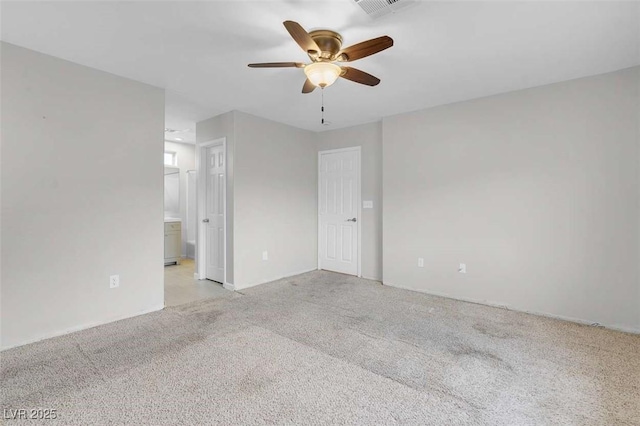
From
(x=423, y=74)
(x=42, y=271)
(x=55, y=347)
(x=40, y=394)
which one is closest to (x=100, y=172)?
(x=42, y=271)

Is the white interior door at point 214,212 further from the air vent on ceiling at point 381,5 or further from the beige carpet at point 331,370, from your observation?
the air vent on ceiling at point 381,5

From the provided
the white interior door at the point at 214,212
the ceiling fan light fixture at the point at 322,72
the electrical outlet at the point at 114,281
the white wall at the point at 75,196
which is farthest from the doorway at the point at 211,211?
the ceiling fan light fixture at the point at 322,72

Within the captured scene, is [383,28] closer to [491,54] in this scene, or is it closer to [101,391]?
[491,54]

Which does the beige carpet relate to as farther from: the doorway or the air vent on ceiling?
the air vent on ceiling

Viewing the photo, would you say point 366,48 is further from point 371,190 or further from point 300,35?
point 371,190

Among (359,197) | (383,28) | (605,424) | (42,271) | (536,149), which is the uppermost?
(383,28)

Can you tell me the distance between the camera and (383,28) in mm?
2162

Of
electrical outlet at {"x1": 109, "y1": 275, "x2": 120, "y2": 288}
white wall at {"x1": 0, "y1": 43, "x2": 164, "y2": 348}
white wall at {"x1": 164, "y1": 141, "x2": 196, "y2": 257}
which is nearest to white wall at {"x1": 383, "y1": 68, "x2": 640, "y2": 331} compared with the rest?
white wall at {"x1": 0, "y1": 43, "x2": 164, "y2": 348}

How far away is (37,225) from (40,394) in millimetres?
1405

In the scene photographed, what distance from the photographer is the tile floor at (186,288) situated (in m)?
3.74

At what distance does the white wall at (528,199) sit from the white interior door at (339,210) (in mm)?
755

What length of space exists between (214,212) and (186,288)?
1183 millimetres

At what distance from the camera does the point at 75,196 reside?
2744 millimetres

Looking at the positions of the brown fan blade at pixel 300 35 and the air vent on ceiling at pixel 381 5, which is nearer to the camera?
the brown fan blade at pixel 300 35
